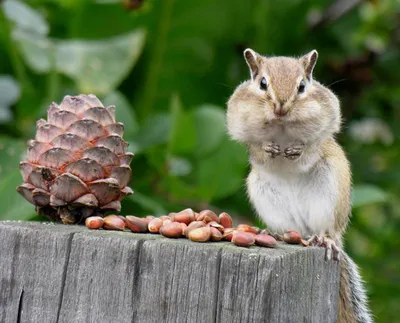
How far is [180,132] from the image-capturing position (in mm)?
2596

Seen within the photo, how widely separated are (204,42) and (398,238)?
4.02ft

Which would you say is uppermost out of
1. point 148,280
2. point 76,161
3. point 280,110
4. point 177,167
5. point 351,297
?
point 177,167

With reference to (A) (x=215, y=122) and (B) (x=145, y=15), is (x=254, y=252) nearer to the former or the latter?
(A) (x=215, y=122)

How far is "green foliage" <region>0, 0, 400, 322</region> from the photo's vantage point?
8.75 ft

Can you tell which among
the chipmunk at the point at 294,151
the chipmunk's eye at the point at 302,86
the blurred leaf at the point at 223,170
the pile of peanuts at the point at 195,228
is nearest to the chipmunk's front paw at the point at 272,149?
the chipmunk at the point at 294,151

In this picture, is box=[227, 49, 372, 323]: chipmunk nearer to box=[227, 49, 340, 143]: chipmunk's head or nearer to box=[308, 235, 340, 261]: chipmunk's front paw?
box=[227, 49, 340, 143]: chipmunk's head

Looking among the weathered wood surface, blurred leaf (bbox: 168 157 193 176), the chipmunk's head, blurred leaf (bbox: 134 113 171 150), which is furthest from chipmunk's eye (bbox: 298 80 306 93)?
blurred leaf (bbox: 134 113 171 150)

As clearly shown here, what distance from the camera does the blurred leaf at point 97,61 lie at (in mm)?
2721

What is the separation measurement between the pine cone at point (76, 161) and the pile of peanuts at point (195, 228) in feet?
0.20

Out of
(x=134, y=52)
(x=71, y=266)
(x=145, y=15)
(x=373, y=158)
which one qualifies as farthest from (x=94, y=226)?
(x=373, y=158)

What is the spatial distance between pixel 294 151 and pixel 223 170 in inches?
34.7

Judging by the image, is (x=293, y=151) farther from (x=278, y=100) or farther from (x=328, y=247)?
(x=328, y=247)

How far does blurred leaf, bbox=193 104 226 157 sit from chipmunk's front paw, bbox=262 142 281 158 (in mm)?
835

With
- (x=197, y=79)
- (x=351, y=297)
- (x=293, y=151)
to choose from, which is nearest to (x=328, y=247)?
(x=351, y=297)
